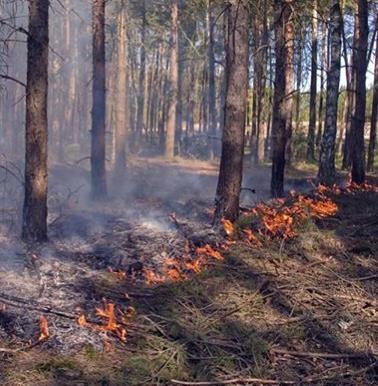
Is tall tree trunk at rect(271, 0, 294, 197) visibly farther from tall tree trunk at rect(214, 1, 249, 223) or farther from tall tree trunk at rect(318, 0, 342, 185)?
tall tree trunk at rect(214, 1, 249, 223)

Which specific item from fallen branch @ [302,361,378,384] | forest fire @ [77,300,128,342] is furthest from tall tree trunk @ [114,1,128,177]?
fallen branch @ [302,361,378,384]

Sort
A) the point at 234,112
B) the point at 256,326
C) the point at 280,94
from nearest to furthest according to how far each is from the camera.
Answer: the point at 256,326, the point at 234,112, the point at 280,94

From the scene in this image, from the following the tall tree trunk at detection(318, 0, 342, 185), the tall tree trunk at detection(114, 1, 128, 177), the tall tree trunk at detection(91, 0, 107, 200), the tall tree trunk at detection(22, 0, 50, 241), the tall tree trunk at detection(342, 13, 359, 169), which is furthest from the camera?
the tall tree trunk at detection(114, 1, 128, 177)

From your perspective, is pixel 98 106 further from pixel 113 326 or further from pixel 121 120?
pixel 113 326

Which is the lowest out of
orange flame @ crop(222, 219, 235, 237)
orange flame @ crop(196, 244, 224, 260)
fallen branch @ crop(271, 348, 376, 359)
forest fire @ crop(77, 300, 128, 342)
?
fallen branch @ crop(271, 348, 376, 359)

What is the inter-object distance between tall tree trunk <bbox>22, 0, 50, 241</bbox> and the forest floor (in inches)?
21.7

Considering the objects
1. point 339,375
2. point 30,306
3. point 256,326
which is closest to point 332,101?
point 256,326

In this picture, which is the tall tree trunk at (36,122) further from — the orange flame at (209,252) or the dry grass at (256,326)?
the orange flame at (209,252)

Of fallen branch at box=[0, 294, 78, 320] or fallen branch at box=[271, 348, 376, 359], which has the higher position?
fallen branch at box=[0, 294, 78, 320]

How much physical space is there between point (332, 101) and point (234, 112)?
5.09 metres

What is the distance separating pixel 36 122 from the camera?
30.9 feet

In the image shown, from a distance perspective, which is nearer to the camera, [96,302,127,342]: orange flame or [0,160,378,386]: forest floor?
[0,160,378,386]: forest floor

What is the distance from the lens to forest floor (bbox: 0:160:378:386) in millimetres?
5098

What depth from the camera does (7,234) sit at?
10.3m
